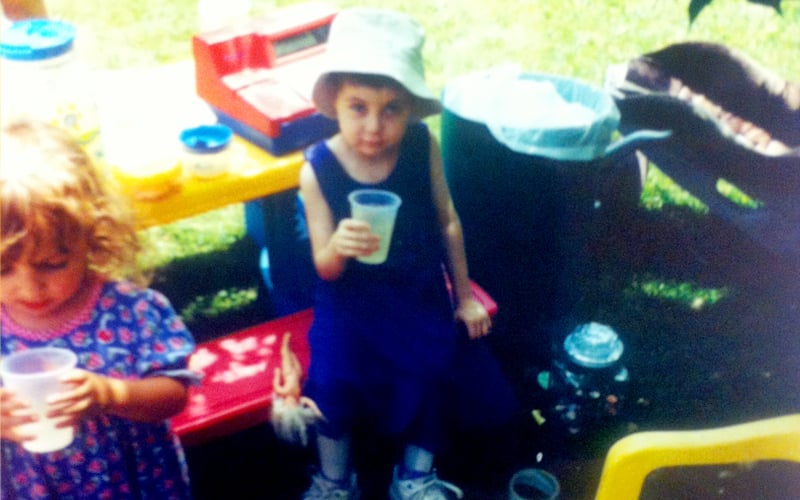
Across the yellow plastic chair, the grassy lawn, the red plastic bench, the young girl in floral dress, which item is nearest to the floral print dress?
the young girl in floral dress

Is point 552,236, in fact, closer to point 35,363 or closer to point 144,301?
point 144,301

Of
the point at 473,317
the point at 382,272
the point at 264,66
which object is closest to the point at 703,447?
the point at 473,317

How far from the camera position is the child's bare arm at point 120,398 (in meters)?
1.21

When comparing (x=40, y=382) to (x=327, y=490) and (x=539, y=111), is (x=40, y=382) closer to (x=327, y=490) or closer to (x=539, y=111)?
(x=327, y=490)

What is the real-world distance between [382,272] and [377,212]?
0.24m

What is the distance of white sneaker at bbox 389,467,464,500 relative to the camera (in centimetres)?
189

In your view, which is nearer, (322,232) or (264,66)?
(322,232)

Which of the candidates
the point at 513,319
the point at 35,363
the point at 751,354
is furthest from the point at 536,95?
the point at 35,363

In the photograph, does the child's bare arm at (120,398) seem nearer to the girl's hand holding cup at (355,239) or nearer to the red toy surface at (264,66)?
the girl's hand holding cup at (355,239)

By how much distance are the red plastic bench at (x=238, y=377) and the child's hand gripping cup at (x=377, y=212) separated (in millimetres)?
405

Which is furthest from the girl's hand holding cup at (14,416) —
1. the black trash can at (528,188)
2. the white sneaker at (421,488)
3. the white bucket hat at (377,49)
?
the black trash can at (528,188)

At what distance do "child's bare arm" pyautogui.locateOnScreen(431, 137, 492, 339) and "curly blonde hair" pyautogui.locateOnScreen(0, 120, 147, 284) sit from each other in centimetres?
68

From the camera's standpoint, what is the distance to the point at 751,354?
248cm

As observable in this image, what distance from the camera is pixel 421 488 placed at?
1.89 meters
